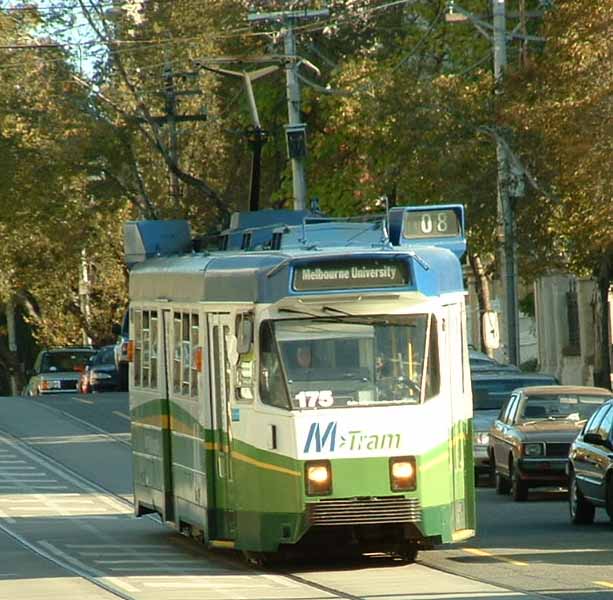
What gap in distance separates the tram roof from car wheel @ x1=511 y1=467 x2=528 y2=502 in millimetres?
8983

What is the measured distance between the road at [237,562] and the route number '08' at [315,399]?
56.8 inches

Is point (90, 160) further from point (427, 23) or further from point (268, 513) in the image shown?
point (268, 513)

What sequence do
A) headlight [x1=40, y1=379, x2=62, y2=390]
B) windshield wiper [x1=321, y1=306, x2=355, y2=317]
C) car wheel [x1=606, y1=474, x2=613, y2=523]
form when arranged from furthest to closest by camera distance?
1. headlight [x1=40, y1=379, x2=62, y2=390]
2. car wheel [x1=606, y1=474, x2=613, y2=523]
3. windshield wiper [x1=321, y1=306, x2=355, y2=317]

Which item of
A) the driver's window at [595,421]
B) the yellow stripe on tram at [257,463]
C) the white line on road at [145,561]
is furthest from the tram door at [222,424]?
the driver's window at [595,421]

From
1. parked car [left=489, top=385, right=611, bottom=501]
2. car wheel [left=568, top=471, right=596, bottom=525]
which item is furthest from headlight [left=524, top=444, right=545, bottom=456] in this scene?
car wheel [left=568, top=471, right=596, bottom=525]

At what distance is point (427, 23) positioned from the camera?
179 ft

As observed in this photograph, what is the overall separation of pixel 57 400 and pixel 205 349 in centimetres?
2995

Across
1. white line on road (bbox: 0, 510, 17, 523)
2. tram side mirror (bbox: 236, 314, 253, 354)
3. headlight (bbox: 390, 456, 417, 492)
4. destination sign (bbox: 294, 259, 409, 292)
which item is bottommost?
white line on road (bbox: 0, 510, 17, 523)

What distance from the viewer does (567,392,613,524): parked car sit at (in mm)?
20812

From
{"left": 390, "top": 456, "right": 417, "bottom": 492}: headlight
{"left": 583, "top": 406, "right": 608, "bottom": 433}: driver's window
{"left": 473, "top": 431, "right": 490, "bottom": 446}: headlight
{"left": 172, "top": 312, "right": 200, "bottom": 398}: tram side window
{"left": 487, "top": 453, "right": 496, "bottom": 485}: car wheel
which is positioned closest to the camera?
{"left": 390, "top": 456, "right": 417, "bottom": 492}: headlight

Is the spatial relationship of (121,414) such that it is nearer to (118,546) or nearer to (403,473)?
(118,546)

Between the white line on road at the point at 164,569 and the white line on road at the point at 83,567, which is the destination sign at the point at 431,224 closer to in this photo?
the white line on road at the point at 164,569

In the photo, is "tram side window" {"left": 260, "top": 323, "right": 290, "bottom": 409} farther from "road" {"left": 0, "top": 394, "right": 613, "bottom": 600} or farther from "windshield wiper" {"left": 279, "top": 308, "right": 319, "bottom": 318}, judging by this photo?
"road" {"left": 0, "top": 394, "right": 613, "bottom": 600}

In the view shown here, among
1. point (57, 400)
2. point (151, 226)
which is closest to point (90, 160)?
point (57, 400)
